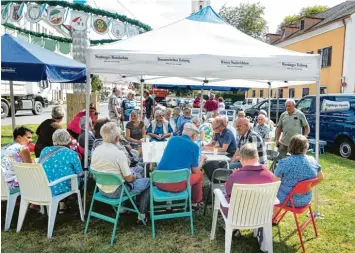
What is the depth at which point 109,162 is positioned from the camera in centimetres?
356

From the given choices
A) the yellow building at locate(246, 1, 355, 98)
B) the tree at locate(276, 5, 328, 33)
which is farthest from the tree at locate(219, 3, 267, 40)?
the yellow building at locate(246, 1, 355, 98)

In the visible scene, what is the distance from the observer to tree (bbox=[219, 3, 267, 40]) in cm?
4247

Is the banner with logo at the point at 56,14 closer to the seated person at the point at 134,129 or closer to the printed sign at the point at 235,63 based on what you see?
the seated person at the point at 134,129

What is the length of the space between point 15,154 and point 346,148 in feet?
26.8

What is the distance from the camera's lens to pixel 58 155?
3.71 metres

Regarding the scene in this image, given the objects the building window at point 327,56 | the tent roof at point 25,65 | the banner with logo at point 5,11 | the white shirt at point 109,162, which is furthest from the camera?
the building window at point 327,56

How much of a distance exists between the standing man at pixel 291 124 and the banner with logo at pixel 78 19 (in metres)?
4.72

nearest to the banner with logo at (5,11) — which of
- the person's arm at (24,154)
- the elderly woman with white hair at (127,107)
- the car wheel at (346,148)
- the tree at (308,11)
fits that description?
the elderly woman with white hair at (127,107)

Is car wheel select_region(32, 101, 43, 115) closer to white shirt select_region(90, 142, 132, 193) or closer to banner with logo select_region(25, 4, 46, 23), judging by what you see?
banner with logo select_region(25, 4, 46, 23)

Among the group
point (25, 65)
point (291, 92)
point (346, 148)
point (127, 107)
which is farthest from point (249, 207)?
point (291, 92)

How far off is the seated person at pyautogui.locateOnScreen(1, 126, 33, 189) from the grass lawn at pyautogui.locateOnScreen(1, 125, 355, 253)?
596 millimetres

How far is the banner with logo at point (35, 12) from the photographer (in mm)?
7168

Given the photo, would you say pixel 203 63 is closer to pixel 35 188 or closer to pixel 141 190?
pixel 141 190

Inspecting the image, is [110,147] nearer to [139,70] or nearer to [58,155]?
[58,155]
